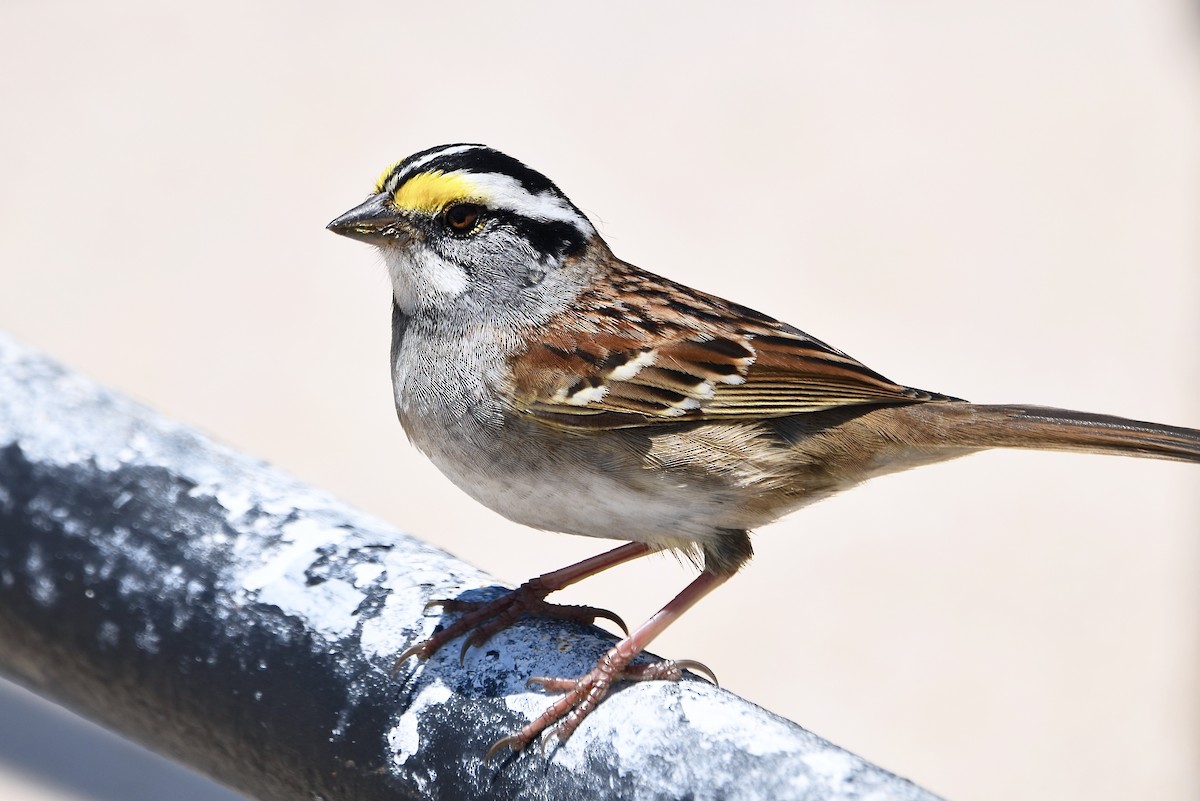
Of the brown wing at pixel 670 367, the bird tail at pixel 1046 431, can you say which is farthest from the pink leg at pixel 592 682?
the bird tail at pixel 1046 431

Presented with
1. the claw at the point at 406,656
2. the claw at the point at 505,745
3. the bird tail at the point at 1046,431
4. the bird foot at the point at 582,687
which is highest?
the bird tail at the point at 1046,431

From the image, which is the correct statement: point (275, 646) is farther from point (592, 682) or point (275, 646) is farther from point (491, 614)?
point (592, 682)

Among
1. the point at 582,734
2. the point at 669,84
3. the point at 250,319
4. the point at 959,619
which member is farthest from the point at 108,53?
the point at 582,734

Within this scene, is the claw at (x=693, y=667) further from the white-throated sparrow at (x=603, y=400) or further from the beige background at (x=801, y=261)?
the beige background at (x=801, y=261)

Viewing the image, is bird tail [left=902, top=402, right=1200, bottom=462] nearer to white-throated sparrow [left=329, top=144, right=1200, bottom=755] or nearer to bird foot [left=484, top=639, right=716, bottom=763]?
white-throated sparrow [left=329, top=144, right=1200, bottom=755]

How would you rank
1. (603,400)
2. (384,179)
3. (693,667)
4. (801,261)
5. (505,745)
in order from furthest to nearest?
1. (801,261)
2. (384,179)
3. (603,400)
4. (693,667)
5. (505,745)

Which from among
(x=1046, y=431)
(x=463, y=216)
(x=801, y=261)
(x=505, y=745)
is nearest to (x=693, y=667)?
(x=505, y=745)

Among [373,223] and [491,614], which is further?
[373,223]

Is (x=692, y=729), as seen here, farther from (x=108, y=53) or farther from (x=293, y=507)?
(x=108, y=53)
